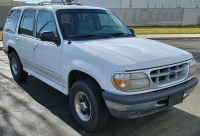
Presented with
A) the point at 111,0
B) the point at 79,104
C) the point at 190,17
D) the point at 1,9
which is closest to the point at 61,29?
the point at 79,104

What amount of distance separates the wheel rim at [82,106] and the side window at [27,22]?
6.83 feet

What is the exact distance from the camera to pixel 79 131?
140 inches

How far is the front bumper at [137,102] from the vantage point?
2.84 m

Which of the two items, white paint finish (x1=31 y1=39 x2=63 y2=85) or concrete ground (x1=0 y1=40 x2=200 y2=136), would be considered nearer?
concrete ground (x1=0 y1=40 x2=200 y2=136)

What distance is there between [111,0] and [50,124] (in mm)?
38107

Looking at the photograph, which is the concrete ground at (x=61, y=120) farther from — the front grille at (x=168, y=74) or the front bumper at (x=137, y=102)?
the front grille at (x=168, y=74)

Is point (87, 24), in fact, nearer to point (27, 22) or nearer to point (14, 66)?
point (27, 22)

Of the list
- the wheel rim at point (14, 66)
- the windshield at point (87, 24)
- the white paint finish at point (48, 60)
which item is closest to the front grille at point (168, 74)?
the windshield at point (87, 24)

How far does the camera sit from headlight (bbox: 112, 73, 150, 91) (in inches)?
113

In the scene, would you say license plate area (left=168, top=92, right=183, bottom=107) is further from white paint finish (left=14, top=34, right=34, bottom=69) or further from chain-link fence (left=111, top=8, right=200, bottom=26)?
chain-link fence (left=111, top=8, right=200, bottom=26)

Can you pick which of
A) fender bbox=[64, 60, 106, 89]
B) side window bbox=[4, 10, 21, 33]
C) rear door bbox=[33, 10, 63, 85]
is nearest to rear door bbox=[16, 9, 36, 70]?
rear door bbox=[33, 10, 63, 85]

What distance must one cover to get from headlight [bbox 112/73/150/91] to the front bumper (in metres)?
0.12

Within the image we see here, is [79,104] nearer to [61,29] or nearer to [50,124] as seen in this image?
[50,124]

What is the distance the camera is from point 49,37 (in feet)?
12.3
